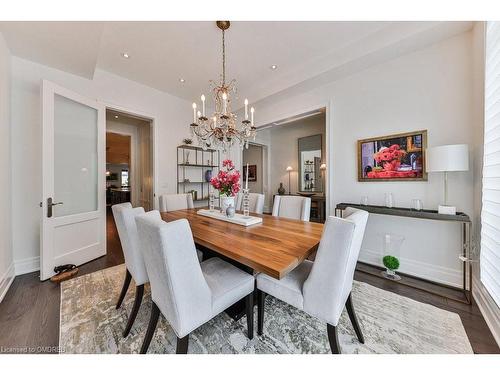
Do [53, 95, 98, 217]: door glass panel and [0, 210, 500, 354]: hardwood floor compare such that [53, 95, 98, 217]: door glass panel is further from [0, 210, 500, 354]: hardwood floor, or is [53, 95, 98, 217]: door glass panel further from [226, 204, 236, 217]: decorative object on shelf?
[226, 204, 236, 217]: decorative object on shelf

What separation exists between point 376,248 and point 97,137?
4.12 meters

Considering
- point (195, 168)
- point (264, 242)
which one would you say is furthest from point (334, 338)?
point (195, 168)

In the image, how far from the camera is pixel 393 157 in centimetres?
234

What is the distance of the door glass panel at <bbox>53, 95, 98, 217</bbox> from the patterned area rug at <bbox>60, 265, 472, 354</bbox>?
1.31 metres

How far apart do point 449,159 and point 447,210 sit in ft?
1.66

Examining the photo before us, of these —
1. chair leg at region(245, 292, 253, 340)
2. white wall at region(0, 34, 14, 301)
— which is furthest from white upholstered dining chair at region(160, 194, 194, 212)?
chair leg at region(245, 292, 253, 340)

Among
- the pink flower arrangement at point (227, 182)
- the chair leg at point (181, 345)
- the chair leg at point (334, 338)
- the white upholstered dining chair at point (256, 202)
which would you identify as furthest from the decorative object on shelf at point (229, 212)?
the chair leg at point (334, 338)

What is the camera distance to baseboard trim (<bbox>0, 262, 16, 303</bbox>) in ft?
6.07

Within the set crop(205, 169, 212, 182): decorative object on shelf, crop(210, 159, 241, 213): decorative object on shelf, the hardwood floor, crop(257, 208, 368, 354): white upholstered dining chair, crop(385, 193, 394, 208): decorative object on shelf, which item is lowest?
the hardwood floor

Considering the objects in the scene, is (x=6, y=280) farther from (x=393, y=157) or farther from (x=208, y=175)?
(x=393, y=157)
